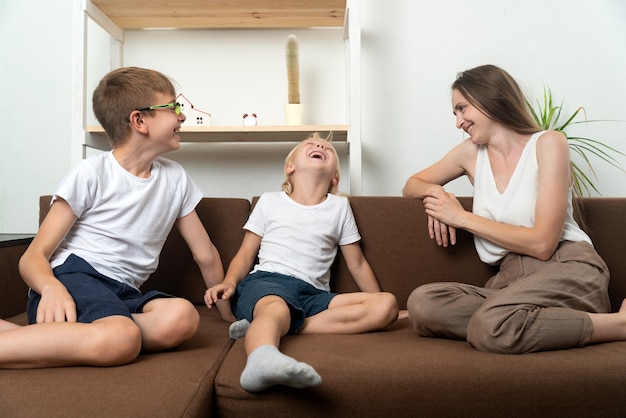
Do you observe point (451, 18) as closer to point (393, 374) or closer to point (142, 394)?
point (393, 374)

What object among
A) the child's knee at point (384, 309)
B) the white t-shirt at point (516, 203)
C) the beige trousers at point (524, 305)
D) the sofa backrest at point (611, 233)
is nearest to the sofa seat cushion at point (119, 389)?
the child's knee at point (384, 309)

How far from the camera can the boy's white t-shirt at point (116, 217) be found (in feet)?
4.93

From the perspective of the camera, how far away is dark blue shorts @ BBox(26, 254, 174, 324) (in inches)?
51.1

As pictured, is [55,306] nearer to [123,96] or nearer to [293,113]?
[123,96]

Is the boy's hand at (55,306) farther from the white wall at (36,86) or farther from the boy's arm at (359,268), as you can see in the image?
the white wall at (36,86)

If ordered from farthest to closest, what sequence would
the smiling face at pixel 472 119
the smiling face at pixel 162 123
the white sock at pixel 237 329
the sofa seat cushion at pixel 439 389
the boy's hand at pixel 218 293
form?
the smiling face at pixel 472 119 → the smiling face at pixel 162 123 → the boy's hand at pixel 218 293 → the white sock at pixel 237 329 → the sofa seat cushion at pixel 439 389

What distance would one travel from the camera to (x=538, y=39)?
2781mm

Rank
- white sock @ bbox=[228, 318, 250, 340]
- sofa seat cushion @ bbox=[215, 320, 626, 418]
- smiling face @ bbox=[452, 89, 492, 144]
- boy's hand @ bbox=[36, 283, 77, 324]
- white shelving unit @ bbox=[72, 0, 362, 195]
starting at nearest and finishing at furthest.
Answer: sofa seat cushion @ bbox=[215, 320, 626, 418]
boy's hand @ bbox=[36, 283, 77, 324]
white sock @ bbox=[228, 318, 250, 340]
smiling face @ bbox=[452, 89, 492, 144]
white shelving unit @ bbox=[72, 0, 362, 195]

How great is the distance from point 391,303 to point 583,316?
439mm

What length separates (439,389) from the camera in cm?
113

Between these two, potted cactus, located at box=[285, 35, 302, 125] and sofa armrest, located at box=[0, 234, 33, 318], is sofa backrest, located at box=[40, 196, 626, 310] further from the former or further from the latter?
potted cactus, located at box=[285, 35, 302, 125]

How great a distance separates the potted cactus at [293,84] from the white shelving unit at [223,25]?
0.26ft

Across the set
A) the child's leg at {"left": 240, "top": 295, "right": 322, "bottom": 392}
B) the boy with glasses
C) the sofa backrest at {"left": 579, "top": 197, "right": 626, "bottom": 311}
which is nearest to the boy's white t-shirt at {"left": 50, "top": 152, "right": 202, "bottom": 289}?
the boy with glasses

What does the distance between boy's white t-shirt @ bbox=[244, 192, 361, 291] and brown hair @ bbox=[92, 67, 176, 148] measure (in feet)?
1.44
